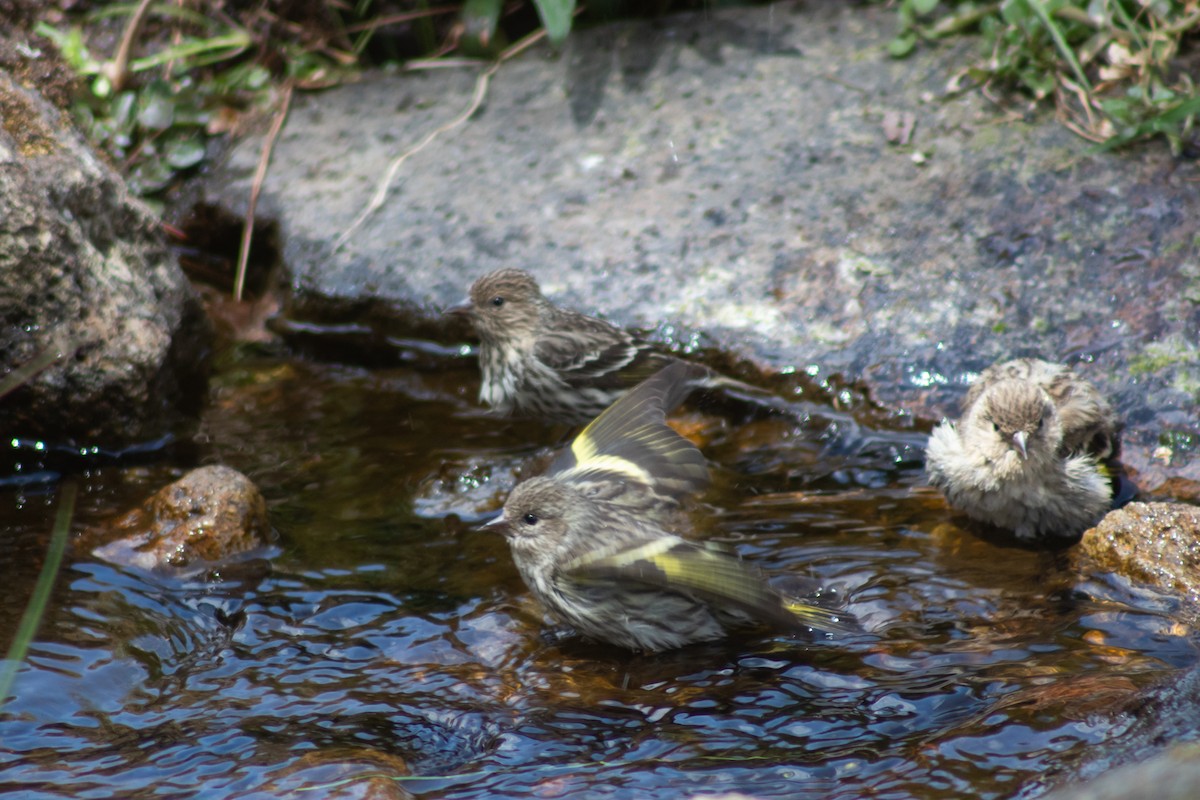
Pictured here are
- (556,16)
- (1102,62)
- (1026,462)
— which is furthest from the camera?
(556,16)

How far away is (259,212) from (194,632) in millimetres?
3236

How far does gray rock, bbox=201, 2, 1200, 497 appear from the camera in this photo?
5531mm

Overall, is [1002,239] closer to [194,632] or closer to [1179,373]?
[1179,373]

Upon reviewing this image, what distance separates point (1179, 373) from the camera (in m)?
5.16

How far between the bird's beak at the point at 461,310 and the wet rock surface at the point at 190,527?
149 cm

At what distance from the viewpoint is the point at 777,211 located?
6230mm

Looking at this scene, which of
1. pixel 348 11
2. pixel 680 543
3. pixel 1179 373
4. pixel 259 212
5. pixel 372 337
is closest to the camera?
pixel 680 543

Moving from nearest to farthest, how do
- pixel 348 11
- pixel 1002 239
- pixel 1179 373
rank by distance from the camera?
pixel 1179 373 → pixel 1002 239 → pixel 348 11

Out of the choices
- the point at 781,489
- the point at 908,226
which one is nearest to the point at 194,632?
the point at 781,489

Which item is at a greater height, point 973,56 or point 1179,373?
point 973,56

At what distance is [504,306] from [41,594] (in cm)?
245

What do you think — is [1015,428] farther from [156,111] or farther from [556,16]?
[156,111]

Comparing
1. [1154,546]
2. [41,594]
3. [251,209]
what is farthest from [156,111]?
[1154,546]

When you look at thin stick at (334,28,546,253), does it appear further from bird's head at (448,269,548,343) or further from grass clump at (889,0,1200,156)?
grass clump at (889,0,1200,156)
